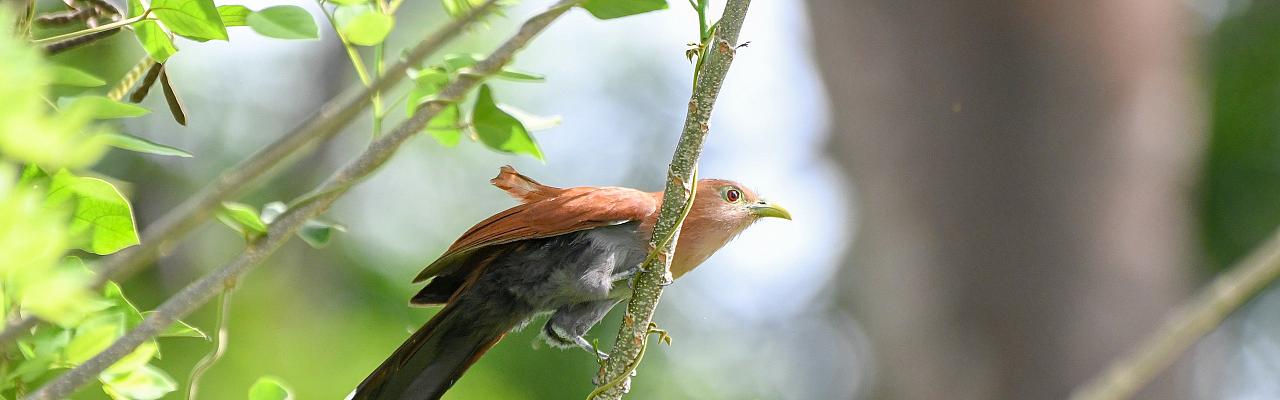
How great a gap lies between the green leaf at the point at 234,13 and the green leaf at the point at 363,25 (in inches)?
6.5

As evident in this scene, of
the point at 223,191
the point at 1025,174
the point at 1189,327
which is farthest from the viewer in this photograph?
the point at 1025,174

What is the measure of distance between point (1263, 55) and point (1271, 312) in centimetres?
255

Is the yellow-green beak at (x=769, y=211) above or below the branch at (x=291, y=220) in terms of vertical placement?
below

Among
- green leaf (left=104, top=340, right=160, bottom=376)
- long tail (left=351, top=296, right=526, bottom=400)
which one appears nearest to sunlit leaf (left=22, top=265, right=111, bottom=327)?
green leaf (left=104, top=340, right=160, bottom=376)

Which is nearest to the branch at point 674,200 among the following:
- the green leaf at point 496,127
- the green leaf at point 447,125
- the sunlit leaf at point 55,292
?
the green leaf at point 496,127

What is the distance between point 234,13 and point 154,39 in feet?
0.41

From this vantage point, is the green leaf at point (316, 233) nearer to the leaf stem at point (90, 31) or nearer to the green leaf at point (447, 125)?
the green leaf at point (447, 125)

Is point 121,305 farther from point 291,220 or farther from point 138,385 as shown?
point 291,220

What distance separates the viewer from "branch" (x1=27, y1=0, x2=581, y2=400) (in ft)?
3.82

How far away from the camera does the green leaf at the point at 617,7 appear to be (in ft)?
5.63

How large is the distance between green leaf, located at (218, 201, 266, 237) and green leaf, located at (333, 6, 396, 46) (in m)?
0.33

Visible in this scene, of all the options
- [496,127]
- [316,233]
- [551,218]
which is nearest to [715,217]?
[551,218]

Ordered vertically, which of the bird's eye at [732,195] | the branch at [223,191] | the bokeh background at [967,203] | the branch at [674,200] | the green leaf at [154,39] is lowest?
the bokeh background at [967,203]

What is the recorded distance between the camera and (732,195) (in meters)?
3.91
